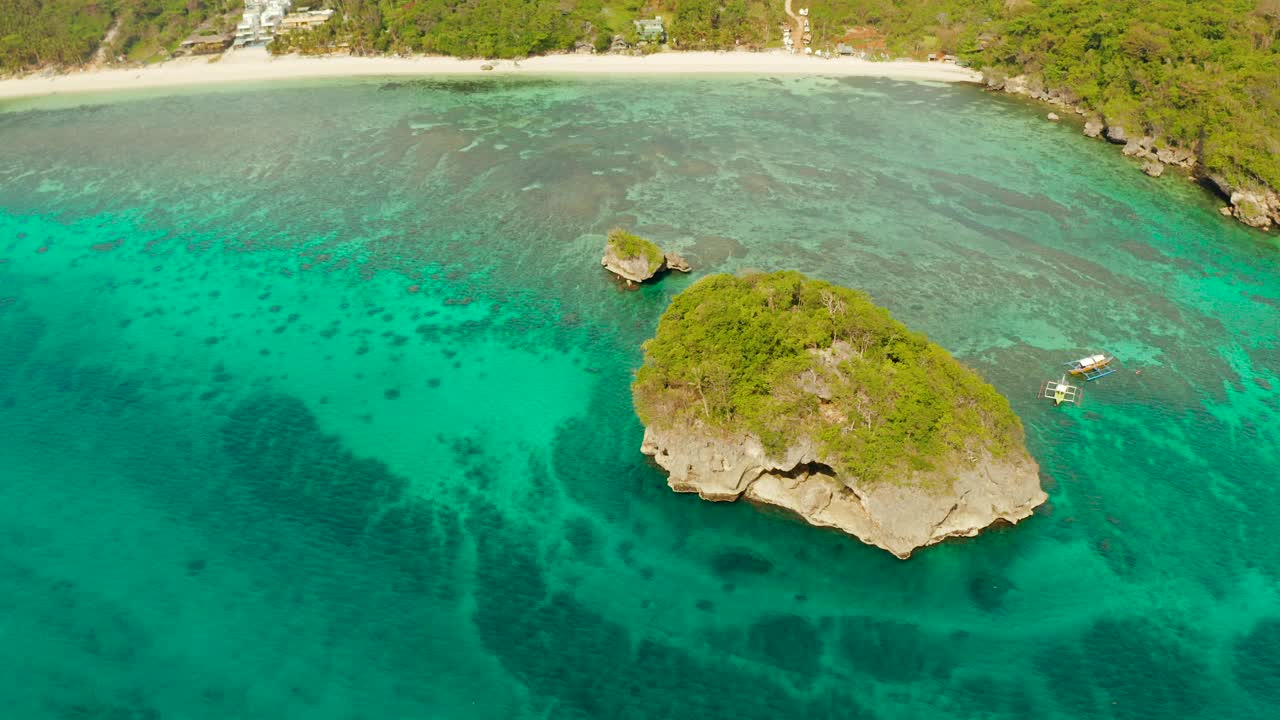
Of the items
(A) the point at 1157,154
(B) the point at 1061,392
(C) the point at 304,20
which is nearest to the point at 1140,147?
(A) the point at 1157,154

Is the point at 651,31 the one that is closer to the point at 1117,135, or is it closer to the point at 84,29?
the point at 1117,135

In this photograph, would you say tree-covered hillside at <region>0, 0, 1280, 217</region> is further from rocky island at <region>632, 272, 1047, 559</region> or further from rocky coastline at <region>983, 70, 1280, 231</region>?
rocky island at <region>632, 272, 1047, 559</region>

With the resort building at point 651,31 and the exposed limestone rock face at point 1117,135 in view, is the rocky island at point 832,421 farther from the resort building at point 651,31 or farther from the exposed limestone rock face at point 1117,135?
the resort building at point 651,31

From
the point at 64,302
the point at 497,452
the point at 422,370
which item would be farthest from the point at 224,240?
the point at 497,452

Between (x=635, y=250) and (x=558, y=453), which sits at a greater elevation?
(x=635, y=250)

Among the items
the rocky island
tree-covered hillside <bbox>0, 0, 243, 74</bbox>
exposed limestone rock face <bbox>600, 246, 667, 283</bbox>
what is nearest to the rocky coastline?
the rocky island

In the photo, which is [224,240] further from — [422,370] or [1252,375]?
[1252,375]

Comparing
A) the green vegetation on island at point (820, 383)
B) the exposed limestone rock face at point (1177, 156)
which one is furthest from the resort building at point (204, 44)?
the exposed limestone rock face at point (1177, 156)
